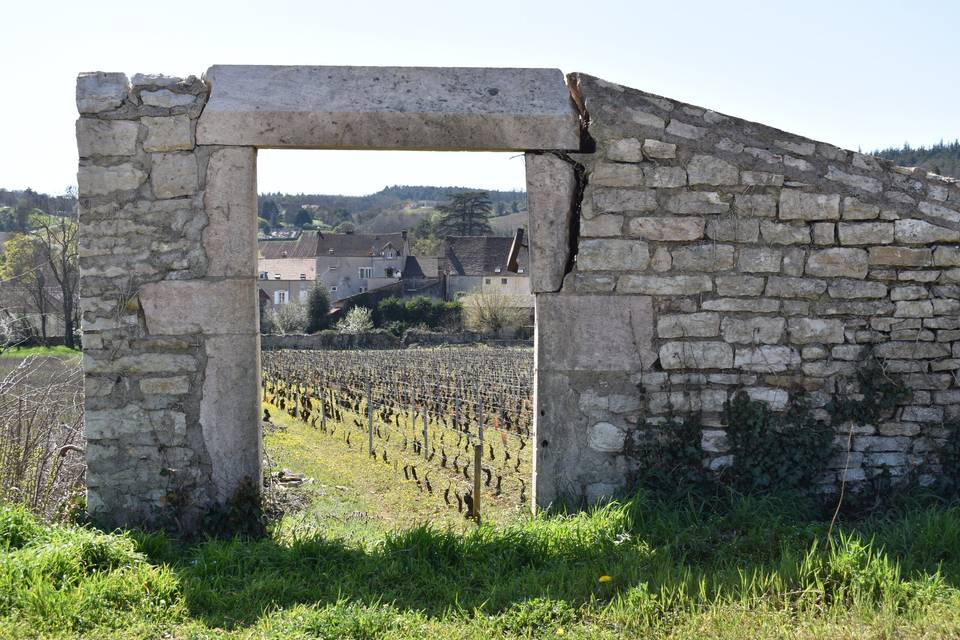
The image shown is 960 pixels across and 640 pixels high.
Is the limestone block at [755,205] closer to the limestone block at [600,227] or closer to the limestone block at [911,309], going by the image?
the limestone block at [600,227]

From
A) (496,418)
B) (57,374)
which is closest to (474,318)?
(496,418)

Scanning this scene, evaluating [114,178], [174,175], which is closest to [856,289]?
[174,175]

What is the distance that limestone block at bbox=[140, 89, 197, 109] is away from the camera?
4852 mm

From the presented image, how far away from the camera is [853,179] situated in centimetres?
508

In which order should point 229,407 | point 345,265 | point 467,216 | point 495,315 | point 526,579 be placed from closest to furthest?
point 526,579 < point 229,407 < point 495,315 < point 345,265 < point 467,216

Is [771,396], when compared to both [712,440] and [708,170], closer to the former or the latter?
[712,440]

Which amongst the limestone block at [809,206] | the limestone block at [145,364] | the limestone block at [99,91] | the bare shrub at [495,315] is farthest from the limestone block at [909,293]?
the bare shrub at [495,315]

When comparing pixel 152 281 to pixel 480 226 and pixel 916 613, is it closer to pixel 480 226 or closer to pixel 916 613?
pixel 916 613

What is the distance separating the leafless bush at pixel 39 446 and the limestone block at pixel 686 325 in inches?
161

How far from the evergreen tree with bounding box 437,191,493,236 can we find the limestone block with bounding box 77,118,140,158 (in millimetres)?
66247

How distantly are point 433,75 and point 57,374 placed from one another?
4216 millimetres

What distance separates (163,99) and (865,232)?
15.1ft

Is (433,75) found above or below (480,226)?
below

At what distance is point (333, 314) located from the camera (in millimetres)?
44125
